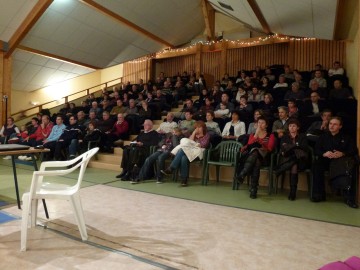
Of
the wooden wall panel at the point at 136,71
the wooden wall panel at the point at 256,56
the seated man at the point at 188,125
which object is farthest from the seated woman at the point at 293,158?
the wooden wall panel at the point at 136,71

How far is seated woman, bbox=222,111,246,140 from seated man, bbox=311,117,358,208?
58.5 inches

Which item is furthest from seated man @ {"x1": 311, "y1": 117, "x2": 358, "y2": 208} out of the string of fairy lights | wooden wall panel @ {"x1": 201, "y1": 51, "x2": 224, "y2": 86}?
wooden wall panel @ {"x1": 201, "y1": 51, "x2": 224, "y2": 86}

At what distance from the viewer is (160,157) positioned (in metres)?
4.79

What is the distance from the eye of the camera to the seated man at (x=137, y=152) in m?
4.96

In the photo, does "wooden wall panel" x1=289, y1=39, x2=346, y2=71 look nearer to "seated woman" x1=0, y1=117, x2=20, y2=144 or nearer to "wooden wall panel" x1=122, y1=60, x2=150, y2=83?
"wooden wall panel" x1=122, y1=60, x2=150, y2=83

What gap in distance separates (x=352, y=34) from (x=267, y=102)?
2224mm

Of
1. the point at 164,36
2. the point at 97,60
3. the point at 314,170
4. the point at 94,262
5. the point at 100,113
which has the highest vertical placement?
the point at 164,36

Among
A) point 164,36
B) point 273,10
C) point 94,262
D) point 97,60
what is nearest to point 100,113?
point 97,60

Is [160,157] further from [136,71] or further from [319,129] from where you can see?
[136,71]

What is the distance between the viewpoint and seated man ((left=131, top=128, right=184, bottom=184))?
15.6ft

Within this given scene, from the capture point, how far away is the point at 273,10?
6445 mm

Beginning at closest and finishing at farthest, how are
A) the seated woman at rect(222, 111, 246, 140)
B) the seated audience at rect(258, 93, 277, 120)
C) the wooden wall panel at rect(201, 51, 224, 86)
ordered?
the seated woman at rect(222, 111, 246, 140)
the seated audience at rect(258, 93, 277, 120)
the wooden wall panel at rect(201, 51, 224, 86)

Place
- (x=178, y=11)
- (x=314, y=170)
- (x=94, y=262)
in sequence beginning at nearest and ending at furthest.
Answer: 1. (x=94, y=262)
2. (x=314, y=170)
3. (x=178, y=11)

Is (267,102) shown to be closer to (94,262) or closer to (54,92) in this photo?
(94,262)
